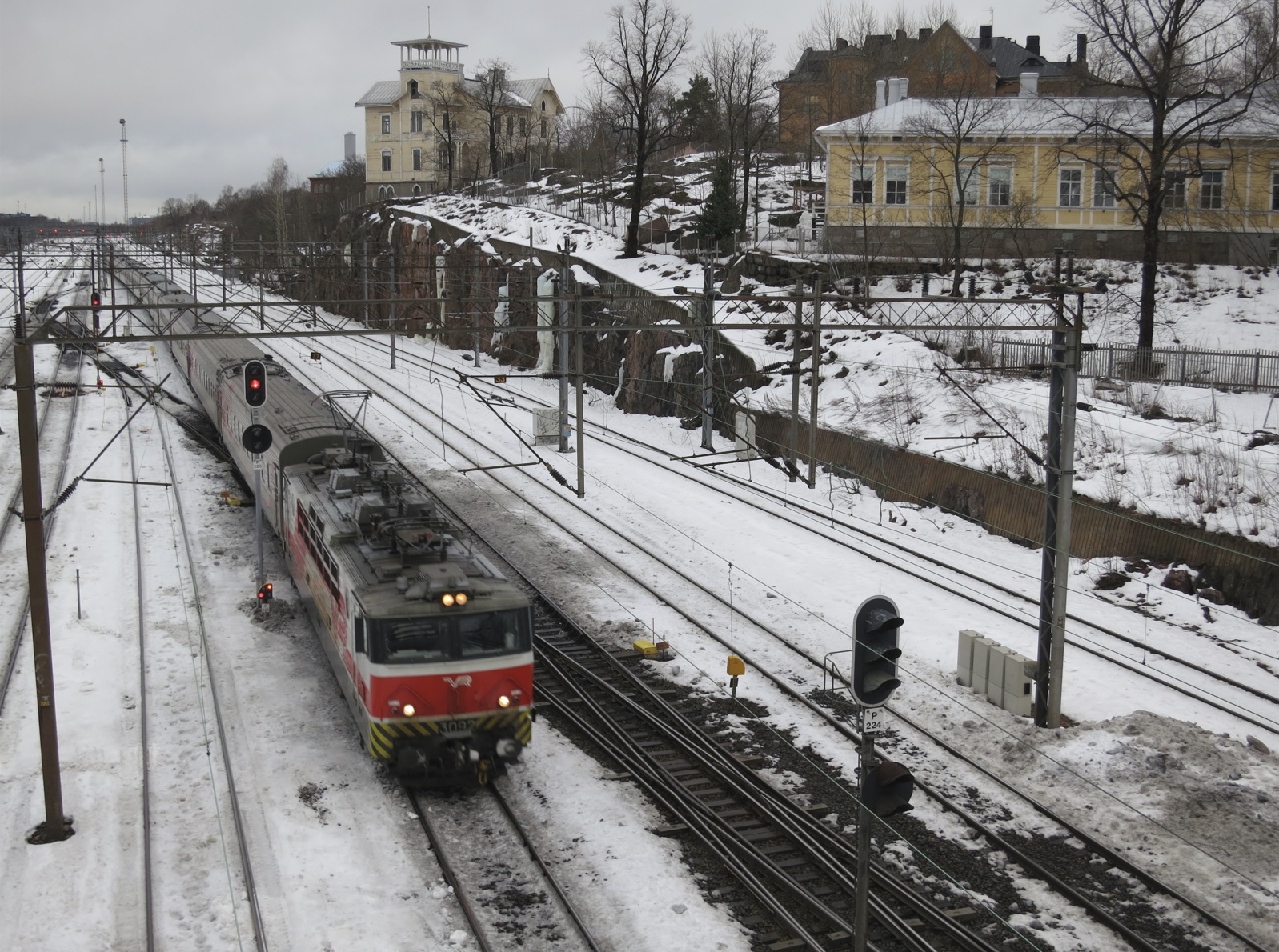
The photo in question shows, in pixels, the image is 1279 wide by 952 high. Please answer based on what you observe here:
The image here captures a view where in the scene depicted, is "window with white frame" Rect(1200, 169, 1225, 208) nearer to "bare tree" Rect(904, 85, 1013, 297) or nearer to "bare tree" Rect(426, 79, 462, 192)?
"bare tree" Rect(904, 85, 1013, 297)

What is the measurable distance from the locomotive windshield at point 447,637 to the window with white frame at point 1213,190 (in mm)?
39586

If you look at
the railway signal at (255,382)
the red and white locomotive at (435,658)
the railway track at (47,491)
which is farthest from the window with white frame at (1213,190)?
the railway track at (47,491)

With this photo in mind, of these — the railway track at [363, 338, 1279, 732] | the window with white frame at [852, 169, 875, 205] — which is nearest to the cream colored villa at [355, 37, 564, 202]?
the window with white frame at [852, 169, 875, 205]

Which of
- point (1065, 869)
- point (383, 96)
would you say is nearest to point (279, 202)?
point (383, 96)

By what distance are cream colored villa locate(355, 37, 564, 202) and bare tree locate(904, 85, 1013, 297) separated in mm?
54359

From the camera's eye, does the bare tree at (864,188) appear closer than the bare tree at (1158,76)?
No

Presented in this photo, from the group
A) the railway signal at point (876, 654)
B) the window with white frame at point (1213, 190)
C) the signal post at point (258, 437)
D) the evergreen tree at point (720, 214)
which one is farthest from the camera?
the evergreen tree at point (720, 214)

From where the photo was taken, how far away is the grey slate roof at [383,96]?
319ft

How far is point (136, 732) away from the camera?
15.7 metres

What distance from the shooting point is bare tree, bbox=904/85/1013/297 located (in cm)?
4466

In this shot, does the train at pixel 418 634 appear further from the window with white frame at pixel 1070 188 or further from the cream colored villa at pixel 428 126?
the cream colored villa at pixel 428 126

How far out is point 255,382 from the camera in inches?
768

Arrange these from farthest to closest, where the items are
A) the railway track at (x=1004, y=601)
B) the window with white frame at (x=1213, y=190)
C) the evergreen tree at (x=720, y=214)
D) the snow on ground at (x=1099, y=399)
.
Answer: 1. the evergreen tree at (x=720, y=214)
2. the window with white frame at (x=1213, y=190)
3. the snow on ground at (x=1099, y=399)
4. the railway track at (x=1004, y=601)

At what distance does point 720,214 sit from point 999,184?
37.6ft
